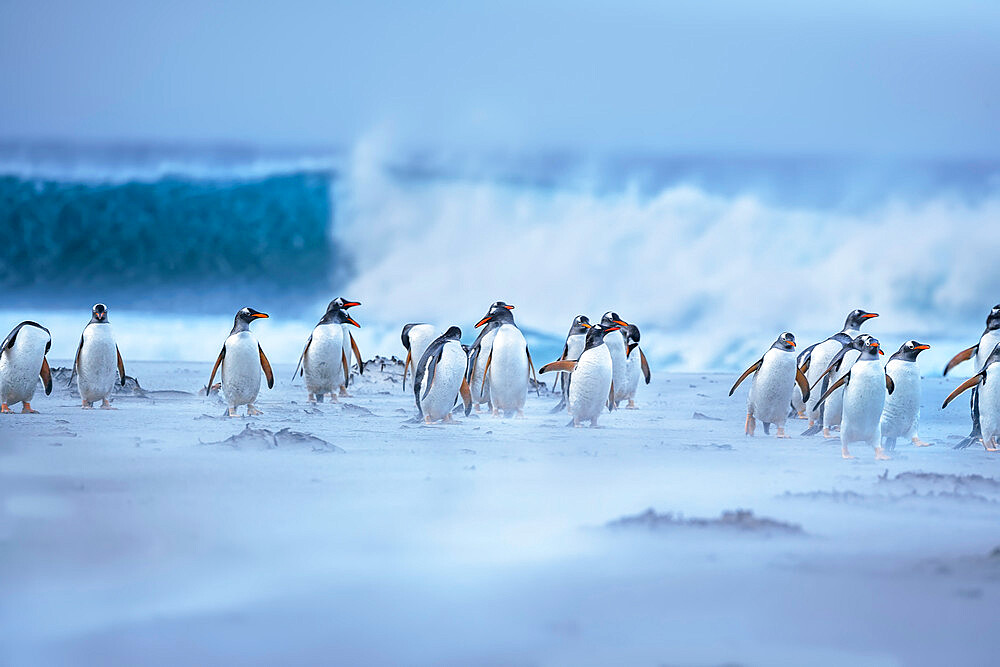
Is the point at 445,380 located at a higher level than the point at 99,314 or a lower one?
lower

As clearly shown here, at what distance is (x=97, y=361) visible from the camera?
6047 millimetres

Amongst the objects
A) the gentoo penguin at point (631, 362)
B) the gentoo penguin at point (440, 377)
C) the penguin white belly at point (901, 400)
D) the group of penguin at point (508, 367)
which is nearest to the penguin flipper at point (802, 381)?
the penguin white belly at point (901, 400)

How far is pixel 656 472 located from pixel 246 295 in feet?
33.9

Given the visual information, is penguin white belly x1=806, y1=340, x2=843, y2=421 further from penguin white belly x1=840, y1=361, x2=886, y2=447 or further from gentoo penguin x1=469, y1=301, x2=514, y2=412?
gentoo penguin x1=469, y1=301, x2=514, y2=412

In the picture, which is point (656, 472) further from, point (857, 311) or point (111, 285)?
point (111, 285)

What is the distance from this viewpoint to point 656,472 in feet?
12.7

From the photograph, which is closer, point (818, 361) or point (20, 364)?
point (20, 364)

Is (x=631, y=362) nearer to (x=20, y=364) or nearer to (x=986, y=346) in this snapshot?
(x=986, y=346)

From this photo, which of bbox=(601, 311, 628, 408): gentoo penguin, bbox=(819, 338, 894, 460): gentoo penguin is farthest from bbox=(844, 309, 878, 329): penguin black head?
bbox=(819, 338, 894, 460): gentoo penguin

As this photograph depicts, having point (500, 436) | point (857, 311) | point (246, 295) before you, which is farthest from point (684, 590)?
point (246, 295)

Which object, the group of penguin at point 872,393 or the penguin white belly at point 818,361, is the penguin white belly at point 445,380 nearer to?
the group of penguin at point 872,393

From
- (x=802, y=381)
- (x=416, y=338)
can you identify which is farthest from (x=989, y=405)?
(x=416, y=338)

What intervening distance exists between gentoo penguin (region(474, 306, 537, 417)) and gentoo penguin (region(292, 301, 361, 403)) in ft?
3.86

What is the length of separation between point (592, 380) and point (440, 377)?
855 mm
